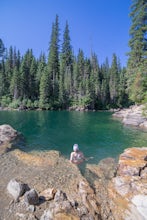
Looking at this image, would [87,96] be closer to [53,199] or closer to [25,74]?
[25,74]

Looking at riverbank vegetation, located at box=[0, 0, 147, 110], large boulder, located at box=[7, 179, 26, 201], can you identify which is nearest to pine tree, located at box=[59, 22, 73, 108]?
riverbank vegetation, located at box=[0, 0, 147, 110]

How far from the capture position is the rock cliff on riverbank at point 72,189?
455 centimetres

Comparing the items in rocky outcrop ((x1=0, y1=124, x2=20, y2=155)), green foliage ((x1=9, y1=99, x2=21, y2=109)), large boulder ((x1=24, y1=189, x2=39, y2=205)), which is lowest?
large boulder ((x1=24, y1=189, x2=39, y2=205))

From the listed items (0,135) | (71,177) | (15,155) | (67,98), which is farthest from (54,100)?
(71,177)

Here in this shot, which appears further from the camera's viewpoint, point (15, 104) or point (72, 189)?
point (15, 104)

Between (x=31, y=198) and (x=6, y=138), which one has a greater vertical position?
(x=6, y=138)

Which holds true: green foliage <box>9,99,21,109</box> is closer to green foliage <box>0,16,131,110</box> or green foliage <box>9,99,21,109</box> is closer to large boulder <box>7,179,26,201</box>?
green foliage <box>0,16,131,110</box>

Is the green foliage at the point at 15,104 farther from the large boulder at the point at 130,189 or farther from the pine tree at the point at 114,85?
the large boulder at the point at 130,189

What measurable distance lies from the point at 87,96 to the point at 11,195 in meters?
45.0

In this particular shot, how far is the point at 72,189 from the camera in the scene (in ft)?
19.1

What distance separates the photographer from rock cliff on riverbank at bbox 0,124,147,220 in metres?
4.55

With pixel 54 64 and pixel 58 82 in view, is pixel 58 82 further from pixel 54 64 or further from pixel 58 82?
pixel 54 64

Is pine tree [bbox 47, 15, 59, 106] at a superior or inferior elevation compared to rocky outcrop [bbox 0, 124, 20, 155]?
superior

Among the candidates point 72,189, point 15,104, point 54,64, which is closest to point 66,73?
point 54,64
